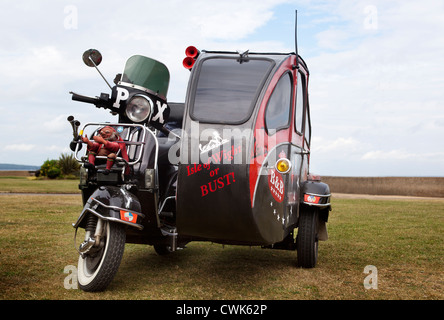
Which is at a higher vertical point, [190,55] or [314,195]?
[190,55]

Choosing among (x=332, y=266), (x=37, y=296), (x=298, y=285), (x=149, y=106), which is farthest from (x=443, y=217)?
(x=37, y=296)

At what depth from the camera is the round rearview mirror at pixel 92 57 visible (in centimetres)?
600

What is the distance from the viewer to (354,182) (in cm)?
2498

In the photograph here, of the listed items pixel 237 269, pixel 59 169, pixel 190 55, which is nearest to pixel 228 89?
pixel 190 55

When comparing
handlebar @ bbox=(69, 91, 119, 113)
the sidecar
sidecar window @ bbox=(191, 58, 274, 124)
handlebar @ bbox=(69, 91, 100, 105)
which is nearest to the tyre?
the sidecar

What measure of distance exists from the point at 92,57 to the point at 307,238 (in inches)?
147

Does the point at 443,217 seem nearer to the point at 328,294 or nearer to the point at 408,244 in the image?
the point at 408,244

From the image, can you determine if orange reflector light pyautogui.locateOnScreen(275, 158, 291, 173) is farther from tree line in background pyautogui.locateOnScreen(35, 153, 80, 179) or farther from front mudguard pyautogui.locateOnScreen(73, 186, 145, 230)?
tree line in background pyautogui.locateOnScreen(35, 153, 80, 179)

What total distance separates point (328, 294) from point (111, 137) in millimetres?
3010

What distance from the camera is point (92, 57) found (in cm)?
604

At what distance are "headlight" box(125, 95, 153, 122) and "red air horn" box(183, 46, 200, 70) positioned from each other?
671 millimetres

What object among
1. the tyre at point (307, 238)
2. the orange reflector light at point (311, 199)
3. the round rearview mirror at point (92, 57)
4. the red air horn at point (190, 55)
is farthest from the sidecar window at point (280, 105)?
the round rearview mirror at point (92, 57)

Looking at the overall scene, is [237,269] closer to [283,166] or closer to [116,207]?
[283,166]

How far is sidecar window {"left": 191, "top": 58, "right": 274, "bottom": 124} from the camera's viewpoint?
471cm
